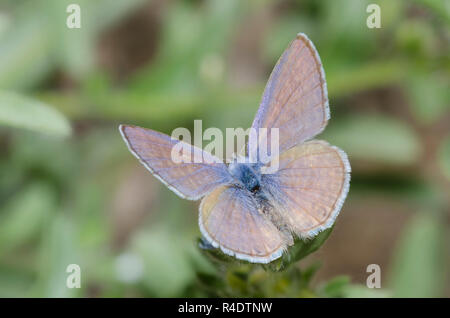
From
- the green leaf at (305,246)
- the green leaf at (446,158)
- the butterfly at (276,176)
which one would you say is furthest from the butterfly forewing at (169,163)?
the green leaf at (446,158)

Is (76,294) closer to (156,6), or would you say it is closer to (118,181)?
(118,181)

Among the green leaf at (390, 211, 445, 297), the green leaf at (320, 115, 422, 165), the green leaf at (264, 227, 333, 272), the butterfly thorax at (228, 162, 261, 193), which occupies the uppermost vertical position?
the green leaf at (320, 115, 422, 165)

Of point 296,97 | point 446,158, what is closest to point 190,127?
point 446,158

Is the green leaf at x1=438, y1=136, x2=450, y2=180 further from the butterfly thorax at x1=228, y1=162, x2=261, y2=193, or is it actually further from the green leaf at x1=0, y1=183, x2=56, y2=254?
the green leaf at x1=0, y1=183, x2=56, y2=254

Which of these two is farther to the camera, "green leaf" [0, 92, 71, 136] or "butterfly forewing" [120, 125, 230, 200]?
"green leaf" [0, 92, 71, 136]

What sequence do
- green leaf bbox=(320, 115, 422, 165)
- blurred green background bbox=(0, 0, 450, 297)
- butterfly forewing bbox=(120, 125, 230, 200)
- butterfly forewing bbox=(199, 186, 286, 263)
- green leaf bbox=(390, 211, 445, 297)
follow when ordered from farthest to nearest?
1. green leaf bbox=(320, 115, 422, 165)
2. green leaf bbox=(390, 211, 445, 297)
3. blurred green background bbox=(0, 0, 450, 297)
4. butterfly forewing bbox=(120, 125, 230, 200)
5. butterfly forewing bbox=(199, 186, 286, 263)

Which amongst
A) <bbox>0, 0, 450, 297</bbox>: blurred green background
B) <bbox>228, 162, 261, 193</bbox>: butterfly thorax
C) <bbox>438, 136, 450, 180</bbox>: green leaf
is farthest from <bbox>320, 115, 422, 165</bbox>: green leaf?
<bbox>228, 162, 261, 193</bbox>: butterfly thorax

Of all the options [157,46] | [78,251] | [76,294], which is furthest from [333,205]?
[157,46]

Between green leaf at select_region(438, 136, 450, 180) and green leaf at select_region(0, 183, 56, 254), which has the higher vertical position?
green leaf at select_region(438, 136, 450, 180)
